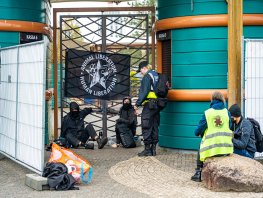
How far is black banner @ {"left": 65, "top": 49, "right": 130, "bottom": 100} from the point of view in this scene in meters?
15.9

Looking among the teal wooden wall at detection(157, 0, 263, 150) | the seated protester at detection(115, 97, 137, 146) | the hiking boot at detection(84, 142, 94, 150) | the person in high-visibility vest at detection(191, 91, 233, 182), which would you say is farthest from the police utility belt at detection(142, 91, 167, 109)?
the person in high-visibility vest at detection(191, 91, 233, 182)

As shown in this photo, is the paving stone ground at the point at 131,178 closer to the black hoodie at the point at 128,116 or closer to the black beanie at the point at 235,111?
the black beanie at the point at 235,111

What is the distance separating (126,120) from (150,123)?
221cm

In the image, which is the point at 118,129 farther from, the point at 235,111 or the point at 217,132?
the point at 217,132

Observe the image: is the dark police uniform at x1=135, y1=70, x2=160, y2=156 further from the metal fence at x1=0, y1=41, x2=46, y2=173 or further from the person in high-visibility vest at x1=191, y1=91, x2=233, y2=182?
the person in high-visibility vest at x1=191, y1=91, x2=233, y2=182

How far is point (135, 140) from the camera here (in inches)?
631

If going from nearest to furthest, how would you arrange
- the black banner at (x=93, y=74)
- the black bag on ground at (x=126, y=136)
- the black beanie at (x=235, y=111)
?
the black beanie at (x=235, y=111)
the black bag on ground at (x=126, y=136)
the black banner at (x=93, y=74)

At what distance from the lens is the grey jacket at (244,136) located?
416 inches

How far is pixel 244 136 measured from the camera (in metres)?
10.6

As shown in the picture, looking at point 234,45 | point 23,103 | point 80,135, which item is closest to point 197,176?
point 234,45

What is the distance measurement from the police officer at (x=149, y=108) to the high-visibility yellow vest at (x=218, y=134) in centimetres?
327

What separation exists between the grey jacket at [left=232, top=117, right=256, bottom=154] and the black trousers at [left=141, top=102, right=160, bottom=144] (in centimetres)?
302

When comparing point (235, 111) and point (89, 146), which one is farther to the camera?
point (89, 146)

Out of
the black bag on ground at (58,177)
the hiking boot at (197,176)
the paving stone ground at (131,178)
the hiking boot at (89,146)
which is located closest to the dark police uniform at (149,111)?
the paving stone ground at (131,178)
